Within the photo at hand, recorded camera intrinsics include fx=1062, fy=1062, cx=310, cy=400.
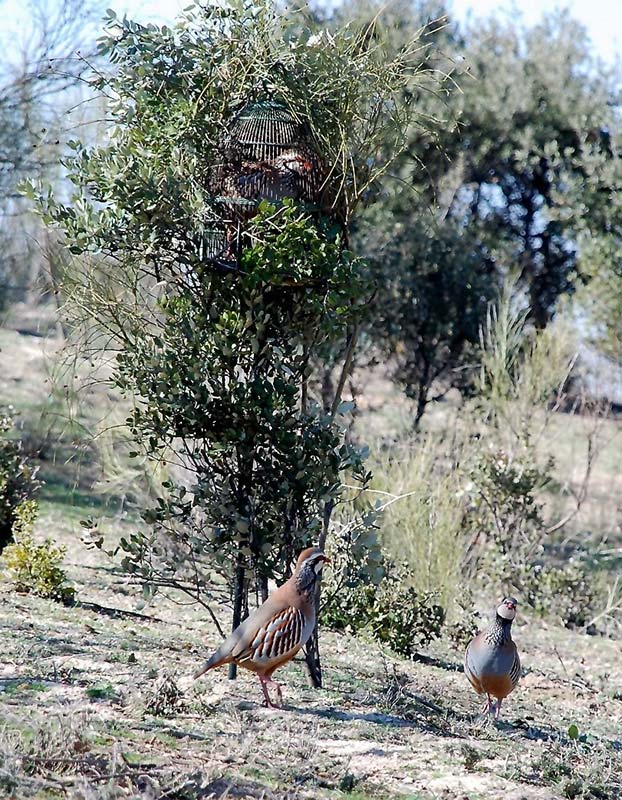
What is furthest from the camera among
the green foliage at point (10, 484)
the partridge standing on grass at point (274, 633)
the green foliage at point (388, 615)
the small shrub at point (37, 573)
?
→ the green foliage at point (10, 484)

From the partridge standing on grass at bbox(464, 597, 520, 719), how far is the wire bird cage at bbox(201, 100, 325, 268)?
2645 millimetres

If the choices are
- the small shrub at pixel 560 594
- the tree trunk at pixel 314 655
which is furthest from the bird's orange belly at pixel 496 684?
the small shrub at pixel 560 594

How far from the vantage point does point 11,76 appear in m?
13.5

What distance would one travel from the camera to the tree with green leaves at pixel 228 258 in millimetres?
5684

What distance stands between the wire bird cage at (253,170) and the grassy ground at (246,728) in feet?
5.42

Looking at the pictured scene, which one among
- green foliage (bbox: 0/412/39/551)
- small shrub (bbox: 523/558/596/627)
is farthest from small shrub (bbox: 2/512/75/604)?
small shrub (bbox: 523/558/596/627)

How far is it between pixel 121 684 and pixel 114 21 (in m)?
3.55

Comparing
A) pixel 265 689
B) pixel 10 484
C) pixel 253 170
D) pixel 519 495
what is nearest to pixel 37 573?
pixel 10 484

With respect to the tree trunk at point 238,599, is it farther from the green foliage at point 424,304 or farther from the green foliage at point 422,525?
the green foliage at point 424,304

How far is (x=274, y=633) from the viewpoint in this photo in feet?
17.3

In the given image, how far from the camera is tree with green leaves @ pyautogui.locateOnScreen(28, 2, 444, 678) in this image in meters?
5.68

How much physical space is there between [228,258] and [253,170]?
519 mm

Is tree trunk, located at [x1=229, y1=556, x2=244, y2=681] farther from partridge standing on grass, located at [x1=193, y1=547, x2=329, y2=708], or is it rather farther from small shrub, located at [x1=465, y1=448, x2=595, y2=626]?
small shrub, located at [x1=465, y1=448, x2=595, y2=626]

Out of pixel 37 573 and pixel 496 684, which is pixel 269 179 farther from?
pixel 37 573
